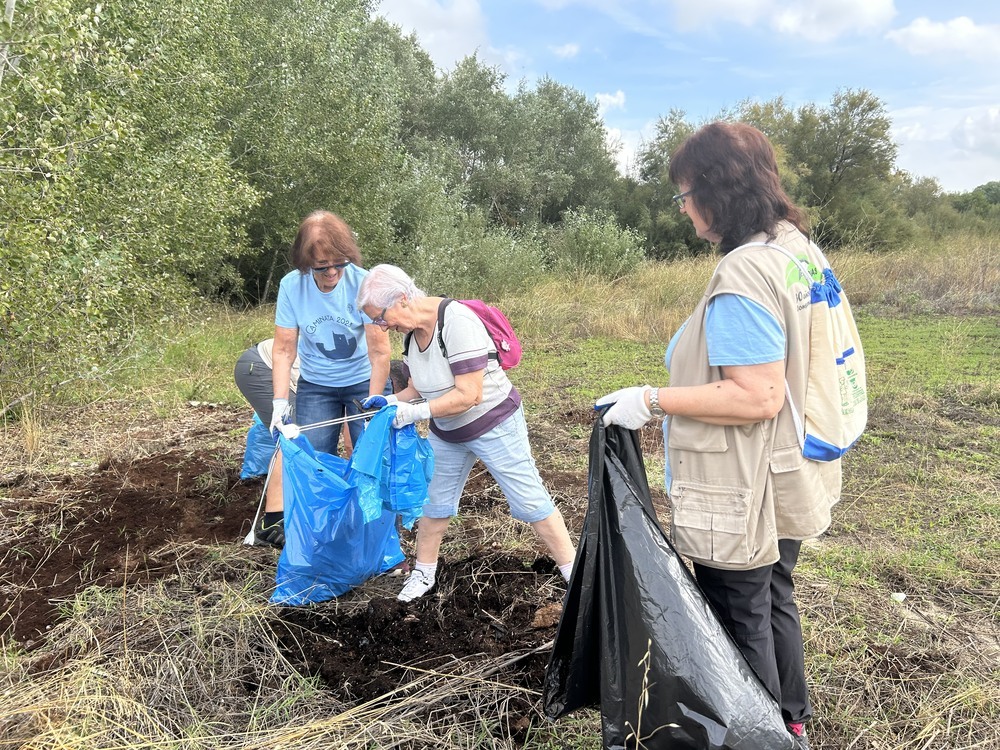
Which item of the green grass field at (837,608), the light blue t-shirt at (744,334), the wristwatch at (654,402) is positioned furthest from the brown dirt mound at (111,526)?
the light blue t-shirt at (744,334)

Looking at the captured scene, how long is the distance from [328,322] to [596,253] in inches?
504

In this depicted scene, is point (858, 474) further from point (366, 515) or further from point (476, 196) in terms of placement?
point (476, 196)

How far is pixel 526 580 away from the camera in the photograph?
2.74 meters

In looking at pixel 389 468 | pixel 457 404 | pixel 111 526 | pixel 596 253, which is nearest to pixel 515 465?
pixel 457 404

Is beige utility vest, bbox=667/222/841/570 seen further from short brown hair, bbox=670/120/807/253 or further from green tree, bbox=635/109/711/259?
green tree, bbox=635/109/711/259

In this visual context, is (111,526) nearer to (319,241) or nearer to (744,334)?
(319,241)

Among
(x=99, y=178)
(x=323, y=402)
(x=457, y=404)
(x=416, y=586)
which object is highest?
(x=99, y=178)

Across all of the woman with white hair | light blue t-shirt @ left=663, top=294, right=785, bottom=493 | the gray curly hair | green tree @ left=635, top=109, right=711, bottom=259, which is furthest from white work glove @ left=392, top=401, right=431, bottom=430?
green tree @ left=635, top=109, right=711, bottom=259

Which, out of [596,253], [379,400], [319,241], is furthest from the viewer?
[596,253]

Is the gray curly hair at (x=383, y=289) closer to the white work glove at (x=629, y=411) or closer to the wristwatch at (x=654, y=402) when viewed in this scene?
the white work glove at (x=629, y=411)

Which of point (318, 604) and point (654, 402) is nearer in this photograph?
point (654, 402)

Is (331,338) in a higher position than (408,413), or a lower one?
higher

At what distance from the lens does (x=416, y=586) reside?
266 cm

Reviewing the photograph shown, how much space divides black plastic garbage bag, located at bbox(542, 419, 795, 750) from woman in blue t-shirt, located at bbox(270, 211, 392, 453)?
146 centimetres
